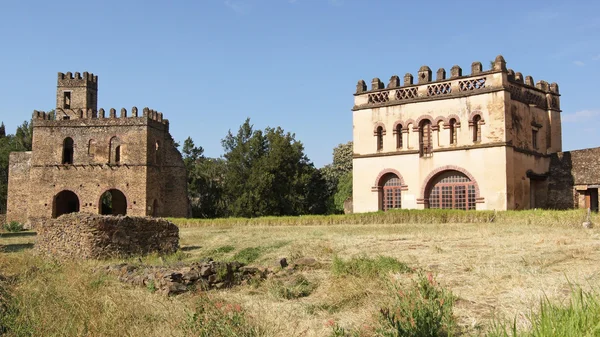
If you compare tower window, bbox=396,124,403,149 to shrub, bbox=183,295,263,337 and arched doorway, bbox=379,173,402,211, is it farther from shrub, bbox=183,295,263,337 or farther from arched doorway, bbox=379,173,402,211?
shrub, bbox=183,295,263,337

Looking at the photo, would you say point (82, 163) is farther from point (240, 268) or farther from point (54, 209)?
point (240, 268)

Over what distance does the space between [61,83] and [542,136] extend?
120 ft

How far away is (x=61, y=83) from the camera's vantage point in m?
48.6

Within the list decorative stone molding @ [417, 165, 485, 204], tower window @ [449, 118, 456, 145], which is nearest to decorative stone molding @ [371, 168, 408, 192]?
decorative stone molding @ [417, 165, 485, 204]

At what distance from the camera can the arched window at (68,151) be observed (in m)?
44.0

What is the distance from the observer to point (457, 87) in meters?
30.6

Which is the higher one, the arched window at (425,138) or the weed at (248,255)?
the arched window at (425,138)

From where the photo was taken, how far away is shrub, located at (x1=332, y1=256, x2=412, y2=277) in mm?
10594

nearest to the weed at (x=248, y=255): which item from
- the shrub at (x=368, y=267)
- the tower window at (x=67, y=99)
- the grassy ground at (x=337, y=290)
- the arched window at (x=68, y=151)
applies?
the grassy ground at (x=337, y=290)

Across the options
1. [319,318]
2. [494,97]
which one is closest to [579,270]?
[319,318]

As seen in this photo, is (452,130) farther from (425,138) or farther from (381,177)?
(381,177)

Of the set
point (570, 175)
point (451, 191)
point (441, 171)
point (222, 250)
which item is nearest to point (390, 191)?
point (441, 171)

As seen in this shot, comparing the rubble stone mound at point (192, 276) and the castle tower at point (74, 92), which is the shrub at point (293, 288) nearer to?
the rubble stone mound at point (192, 276)

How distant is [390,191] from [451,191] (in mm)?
3693
